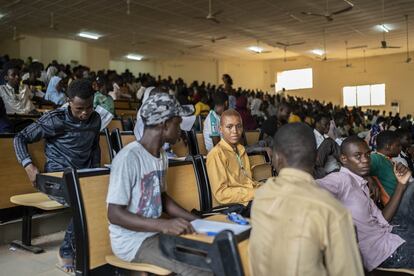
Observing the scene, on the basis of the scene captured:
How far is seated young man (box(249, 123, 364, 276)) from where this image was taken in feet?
3.63

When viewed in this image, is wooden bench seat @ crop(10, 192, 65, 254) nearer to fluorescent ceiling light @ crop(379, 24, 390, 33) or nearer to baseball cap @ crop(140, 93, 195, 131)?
baseball cap @ crop(140, 93, 195, 131)

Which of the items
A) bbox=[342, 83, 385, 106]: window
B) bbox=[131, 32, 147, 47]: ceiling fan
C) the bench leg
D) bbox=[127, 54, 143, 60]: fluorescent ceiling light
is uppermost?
bbox=[131, 32, 147, 47]: ceiling fan

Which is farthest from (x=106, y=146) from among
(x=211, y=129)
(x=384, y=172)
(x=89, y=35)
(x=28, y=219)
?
(x=89, y=35)

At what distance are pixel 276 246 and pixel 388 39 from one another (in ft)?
52.7

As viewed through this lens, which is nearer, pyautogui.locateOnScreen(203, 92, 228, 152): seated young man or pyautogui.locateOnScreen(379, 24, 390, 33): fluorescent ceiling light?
pyautogui.locateOnScreen(203, 92, 228, 152): seated young man

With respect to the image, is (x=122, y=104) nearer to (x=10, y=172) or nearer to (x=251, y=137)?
(x=251, y=137)

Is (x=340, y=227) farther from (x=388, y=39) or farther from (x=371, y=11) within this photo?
(x=388, y=39)

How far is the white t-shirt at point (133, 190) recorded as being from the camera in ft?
5.44

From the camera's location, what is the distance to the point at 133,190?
1722mm

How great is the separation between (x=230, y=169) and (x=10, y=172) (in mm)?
1657

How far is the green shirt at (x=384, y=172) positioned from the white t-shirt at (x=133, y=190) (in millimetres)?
1700

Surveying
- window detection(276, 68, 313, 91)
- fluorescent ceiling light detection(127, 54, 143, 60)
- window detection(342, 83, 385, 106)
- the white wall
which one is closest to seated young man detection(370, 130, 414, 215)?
the white wall

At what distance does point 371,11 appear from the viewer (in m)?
11.3

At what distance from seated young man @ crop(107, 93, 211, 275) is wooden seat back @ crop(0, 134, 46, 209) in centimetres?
150
